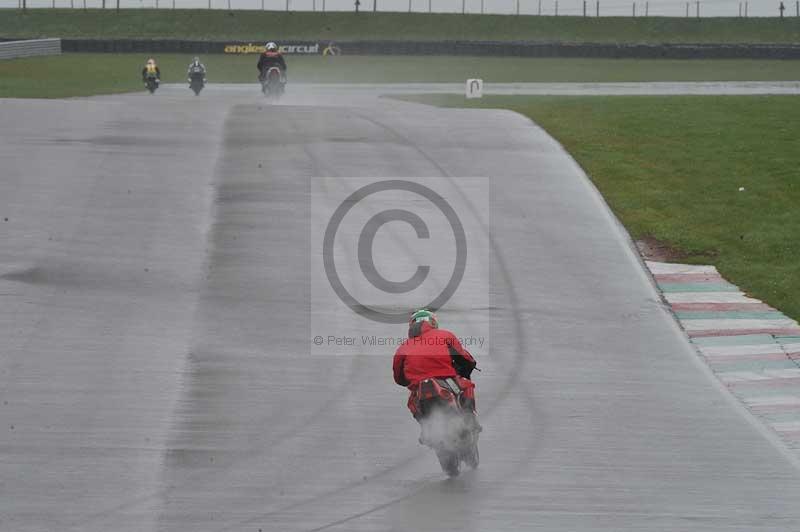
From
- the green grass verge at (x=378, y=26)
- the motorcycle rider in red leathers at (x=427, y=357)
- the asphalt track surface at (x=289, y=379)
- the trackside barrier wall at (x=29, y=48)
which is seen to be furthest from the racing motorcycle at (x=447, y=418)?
the green grass verge at (x=378, y=26)

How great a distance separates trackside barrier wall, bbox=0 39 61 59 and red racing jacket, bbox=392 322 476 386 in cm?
4978

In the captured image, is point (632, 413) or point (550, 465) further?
point (632, 413)

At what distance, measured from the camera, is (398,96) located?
4006 centimetres

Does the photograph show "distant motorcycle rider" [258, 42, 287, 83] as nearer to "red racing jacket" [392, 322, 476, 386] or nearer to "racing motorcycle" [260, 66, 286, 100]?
"racing motorcycle" [260, 66, 286, 100]

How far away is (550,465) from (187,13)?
7251 cm

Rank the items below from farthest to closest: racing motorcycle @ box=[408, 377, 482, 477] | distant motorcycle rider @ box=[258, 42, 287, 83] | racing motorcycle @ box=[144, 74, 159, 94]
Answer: racing motorcycle @ box=[144, 74, 159, 94], distant motorcycle rider @ box=[258, 42, 287, 83], racing motorcycle @ box=[408, 377, 482, 477]

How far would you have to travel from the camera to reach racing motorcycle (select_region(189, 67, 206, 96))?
133ft

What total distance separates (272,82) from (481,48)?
30158 mm

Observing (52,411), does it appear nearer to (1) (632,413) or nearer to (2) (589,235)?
(1) (632,413)

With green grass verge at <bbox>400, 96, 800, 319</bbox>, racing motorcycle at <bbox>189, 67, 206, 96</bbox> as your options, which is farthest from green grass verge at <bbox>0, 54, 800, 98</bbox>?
green grass verge at <bbox>400, 96, 800, 319</bbox>

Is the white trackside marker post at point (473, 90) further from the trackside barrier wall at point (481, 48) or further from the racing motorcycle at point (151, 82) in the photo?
the trackside barrier wall at point (481, 48)

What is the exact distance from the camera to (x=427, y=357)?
10922mm

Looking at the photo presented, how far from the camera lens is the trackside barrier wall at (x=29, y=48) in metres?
57.0

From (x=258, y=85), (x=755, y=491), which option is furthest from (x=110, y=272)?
(x=258, y=85)
